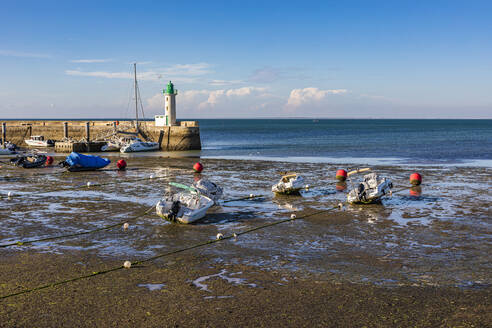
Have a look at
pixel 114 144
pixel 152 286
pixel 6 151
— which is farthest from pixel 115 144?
pixel 152 286

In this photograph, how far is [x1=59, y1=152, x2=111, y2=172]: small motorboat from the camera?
113ft

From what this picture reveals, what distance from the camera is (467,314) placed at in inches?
360

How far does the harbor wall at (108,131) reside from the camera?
6244cm

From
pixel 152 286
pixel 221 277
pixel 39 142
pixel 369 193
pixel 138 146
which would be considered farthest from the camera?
pixel 39 142

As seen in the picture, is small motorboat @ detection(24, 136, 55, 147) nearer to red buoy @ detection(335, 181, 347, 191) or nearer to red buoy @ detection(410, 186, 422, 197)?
red buoy @ detection(335, 181, 347, 191)

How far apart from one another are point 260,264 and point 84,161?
2576 centimetres

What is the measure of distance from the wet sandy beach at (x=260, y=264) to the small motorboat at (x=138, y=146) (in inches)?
1350

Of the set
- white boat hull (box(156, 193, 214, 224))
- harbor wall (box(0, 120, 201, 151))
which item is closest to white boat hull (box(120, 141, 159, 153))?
harbor wall (box(0, 120, 201, 151))

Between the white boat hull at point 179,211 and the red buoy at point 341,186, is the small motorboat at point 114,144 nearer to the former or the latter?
the red buoy at point 341,186

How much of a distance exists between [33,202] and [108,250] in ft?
32.4

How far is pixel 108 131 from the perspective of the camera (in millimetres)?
66438

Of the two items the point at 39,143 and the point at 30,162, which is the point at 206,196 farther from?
the point at 39,143

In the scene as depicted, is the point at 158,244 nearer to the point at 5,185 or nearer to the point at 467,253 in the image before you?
the point at 467,253

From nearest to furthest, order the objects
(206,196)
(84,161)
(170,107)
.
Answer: (206,196) → (84,161) → (170,107)
